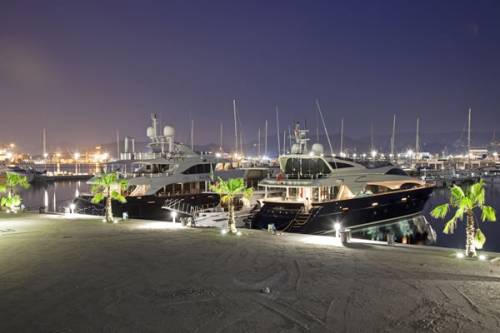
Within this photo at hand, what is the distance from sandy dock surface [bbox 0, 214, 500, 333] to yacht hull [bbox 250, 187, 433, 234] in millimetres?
6595

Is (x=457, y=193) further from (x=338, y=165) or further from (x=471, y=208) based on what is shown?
(x=338, y=165)

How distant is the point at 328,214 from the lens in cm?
2491

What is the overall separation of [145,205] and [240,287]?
23860mm

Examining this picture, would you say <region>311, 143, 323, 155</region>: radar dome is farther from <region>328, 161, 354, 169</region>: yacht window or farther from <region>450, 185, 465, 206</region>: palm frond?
<region>450, 185, 465, 206</region>: palm frond

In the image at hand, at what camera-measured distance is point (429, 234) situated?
101ft

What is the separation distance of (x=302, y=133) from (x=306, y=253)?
17.9 metres

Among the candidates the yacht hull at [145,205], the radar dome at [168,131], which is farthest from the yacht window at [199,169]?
the radar dome at [168,131]

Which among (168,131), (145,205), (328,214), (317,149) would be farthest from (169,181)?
(328,214)

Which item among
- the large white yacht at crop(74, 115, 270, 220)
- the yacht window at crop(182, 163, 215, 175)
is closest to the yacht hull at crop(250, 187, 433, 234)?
the large white yacht at crop(74, 115, 270, 220)

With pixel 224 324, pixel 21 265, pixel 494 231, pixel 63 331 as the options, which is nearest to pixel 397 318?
pixel 224 324

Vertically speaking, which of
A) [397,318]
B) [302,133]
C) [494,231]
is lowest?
[494,231]

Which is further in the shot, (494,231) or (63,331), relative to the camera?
(494,231)

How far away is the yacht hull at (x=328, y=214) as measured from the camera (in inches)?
958

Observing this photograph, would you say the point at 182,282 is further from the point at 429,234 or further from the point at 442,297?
the point at 429,234
